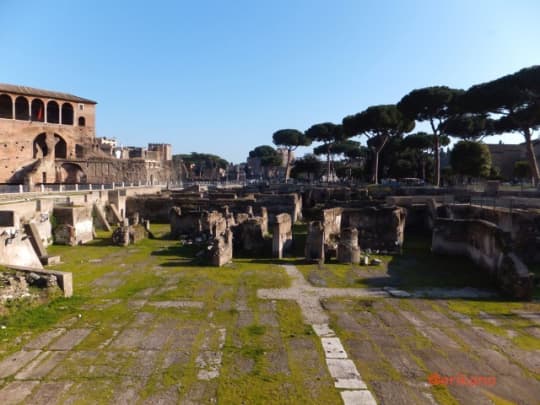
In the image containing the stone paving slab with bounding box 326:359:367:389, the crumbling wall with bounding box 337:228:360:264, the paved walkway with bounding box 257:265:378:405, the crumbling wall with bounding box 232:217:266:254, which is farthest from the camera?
the crumbling wall with bounding box 232:217:266:254

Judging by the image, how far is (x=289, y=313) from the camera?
983cm

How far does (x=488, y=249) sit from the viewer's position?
1433 cm

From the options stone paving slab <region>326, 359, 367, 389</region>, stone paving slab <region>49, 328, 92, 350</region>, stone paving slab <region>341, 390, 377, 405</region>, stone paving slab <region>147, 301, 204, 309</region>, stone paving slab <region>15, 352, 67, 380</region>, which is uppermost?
stone paving slab <region>147, 301, 204, 309</region>

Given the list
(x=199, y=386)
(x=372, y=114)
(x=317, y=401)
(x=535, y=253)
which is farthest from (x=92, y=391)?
(x=372, y=114)

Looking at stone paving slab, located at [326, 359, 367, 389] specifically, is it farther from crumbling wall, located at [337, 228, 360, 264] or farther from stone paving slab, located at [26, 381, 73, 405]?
crumbling wall, located at [337, 228, 360, 264]

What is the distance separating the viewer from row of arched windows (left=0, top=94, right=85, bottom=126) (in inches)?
1859

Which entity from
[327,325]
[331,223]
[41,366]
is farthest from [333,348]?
[331,223]

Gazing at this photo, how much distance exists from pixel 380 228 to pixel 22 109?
45984 millimetres

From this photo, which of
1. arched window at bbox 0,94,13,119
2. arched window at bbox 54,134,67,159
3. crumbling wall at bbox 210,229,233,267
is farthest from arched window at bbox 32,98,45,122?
crumbling wall at bbox 210,229,233,267

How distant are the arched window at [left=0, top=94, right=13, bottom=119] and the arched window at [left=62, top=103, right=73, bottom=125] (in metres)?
6.05

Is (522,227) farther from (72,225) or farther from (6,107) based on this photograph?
(6,107)

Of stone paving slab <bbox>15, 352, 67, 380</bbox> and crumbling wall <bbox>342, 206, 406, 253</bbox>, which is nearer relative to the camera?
stone paving slab <bbox>15, 352, 67, 380</bbox>

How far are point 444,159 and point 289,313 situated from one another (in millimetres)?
80020

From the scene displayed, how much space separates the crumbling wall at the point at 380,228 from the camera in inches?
711
